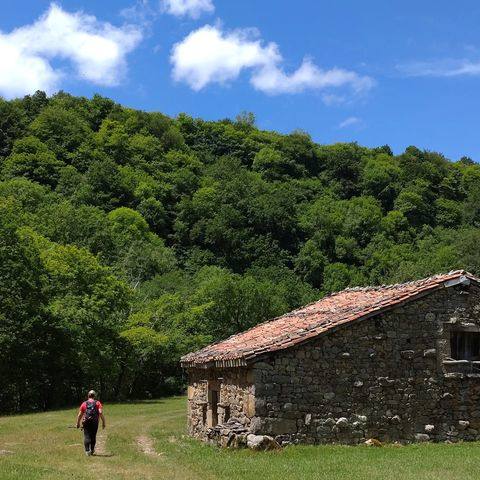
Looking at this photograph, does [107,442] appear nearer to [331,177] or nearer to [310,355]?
[310,355]

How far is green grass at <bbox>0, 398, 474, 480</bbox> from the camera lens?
12.4 metres

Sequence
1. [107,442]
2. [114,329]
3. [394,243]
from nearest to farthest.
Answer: [107,442], [114,329], [394,243]

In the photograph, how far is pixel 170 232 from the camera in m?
70.6

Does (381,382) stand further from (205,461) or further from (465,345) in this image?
(205,461)

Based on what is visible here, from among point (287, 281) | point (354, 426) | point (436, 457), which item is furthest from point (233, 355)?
point (287, 281)

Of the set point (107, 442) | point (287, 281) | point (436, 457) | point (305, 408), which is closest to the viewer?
point (436, 457)

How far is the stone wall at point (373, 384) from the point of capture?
1638cm

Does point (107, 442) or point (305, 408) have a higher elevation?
point (305, 408)

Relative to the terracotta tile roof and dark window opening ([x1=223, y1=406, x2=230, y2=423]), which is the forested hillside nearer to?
the terracotta tile roof

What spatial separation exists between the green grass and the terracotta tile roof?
2.44m

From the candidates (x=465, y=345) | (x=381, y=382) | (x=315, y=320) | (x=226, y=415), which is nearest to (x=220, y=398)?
(x=226, y=415)

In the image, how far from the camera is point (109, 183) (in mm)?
69438

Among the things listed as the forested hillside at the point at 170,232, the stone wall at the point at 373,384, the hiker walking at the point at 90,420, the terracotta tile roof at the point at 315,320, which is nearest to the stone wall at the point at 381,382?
the stone wall at the point at 373,384

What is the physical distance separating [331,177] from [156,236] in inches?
996
